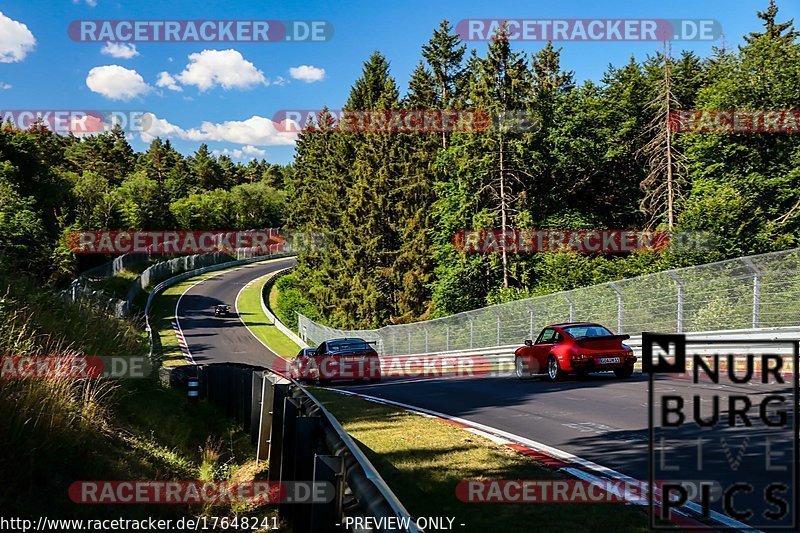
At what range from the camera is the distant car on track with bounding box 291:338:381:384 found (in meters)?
22.8

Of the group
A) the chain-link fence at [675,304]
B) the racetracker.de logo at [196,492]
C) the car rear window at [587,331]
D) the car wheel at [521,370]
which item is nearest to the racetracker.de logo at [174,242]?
the chain-link fence at [675,304]

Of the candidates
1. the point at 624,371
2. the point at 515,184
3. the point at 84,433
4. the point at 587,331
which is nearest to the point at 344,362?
the point at 587,331

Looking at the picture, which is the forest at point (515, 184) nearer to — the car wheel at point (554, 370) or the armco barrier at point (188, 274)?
the armco barrier at point (188, 274)

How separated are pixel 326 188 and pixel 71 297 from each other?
5922cm

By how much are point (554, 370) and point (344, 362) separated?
9242 millimetres

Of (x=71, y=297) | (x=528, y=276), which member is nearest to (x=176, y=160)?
(x=528, y=276)

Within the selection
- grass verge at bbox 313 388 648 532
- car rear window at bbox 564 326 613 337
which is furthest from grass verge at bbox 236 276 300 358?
grass verge at bbox 313 388 648 532

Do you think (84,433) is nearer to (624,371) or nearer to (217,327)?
(624,371)

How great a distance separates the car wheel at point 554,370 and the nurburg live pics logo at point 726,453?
463cm

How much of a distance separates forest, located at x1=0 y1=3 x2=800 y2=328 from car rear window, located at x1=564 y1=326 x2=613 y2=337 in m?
21.4

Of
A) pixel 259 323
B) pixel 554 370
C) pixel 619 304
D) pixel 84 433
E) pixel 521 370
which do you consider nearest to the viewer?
pixel 84 433

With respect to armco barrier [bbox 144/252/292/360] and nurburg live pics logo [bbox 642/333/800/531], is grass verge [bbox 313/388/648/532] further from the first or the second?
armco barrier [bbox 144/252/292/360]

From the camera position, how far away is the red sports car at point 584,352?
14727 mm

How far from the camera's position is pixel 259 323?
60.8 meters
